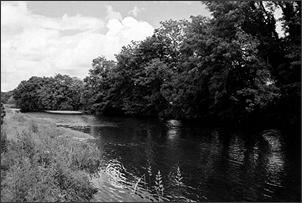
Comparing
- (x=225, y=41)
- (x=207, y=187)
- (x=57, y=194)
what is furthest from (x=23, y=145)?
(x=225, y=41)

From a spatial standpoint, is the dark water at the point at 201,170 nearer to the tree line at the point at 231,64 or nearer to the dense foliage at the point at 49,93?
the tree line at the point at 231,64

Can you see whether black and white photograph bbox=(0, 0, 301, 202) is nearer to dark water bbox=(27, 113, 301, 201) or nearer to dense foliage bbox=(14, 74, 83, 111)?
dark water bbox=(27, 113, 301, 201)

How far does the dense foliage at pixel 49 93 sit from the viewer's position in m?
127

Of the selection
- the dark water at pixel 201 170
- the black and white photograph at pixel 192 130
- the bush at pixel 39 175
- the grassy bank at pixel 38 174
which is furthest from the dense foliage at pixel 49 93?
the bush at pixel 39 175

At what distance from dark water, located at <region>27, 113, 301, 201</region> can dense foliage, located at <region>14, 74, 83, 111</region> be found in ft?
312

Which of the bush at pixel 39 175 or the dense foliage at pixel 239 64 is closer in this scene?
the bush at pixel 39 175

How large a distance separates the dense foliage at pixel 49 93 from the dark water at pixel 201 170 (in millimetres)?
95125

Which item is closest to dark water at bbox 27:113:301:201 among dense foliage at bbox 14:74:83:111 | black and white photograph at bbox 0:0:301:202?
black and white photograph at bbox 0:0:301:202

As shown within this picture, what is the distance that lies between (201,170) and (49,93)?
116m

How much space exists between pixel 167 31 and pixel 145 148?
161ft

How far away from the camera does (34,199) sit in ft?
43.6

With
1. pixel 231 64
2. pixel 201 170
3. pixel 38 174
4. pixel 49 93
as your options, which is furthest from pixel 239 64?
pixel 49 93

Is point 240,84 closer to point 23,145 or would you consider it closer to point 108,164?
point 108,164

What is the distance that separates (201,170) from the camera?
73.0ft
